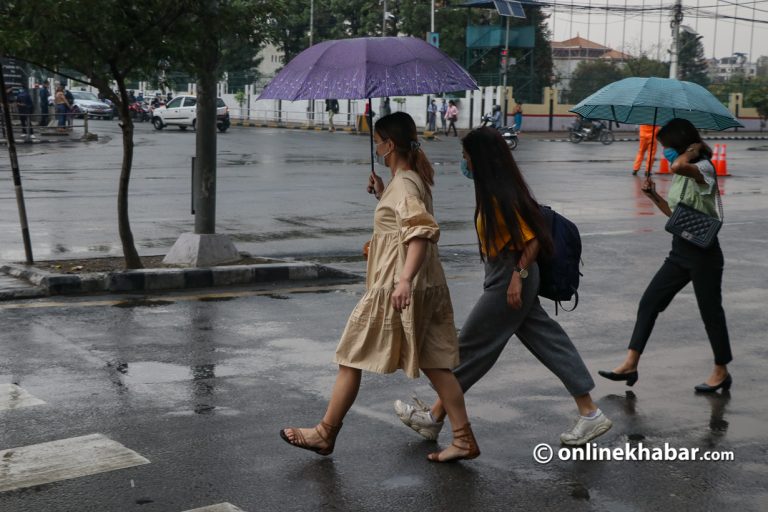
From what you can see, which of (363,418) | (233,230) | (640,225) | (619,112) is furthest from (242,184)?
(363,418)

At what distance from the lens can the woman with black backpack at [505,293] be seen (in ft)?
17.6

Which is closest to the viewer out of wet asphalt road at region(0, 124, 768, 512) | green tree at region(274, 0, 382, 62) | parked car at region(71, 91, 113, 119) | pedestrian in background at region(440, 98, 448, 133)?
wet asphalt road at region(0, 124, 768, 512)

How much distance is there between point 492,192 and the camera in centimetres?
537

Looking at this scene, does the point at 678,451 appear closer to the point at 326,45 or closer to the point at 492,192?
the point at 492,192

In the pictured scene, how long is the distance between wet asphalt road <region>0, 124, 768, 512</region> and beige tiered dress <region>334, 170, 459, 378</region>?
1.65 ft

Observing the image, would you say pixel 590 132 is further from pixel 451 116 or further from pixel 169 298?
pixel 169 298

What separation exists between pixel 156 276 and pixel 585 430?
17.2 feet

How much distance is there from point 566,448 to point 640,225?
10313mm

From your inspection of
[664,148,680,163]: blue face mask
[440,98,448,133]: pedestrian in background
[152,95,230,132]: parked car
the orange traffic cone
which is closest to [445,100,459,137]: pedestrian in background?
[440,98,448,133]: pedestrian in background

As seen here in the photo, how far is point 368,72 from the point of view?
5711mm

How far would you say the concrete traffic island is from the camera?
30.8 ft

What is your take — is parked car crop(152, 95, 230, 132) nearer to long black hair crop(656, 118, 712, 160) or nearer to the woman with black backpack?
long black hair crop(656, 118, 712, 160)

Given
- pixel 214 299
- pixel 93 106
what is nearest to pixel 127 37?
pixel 214 299

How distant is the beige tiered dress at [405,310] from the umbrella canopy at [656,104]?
236 cm
